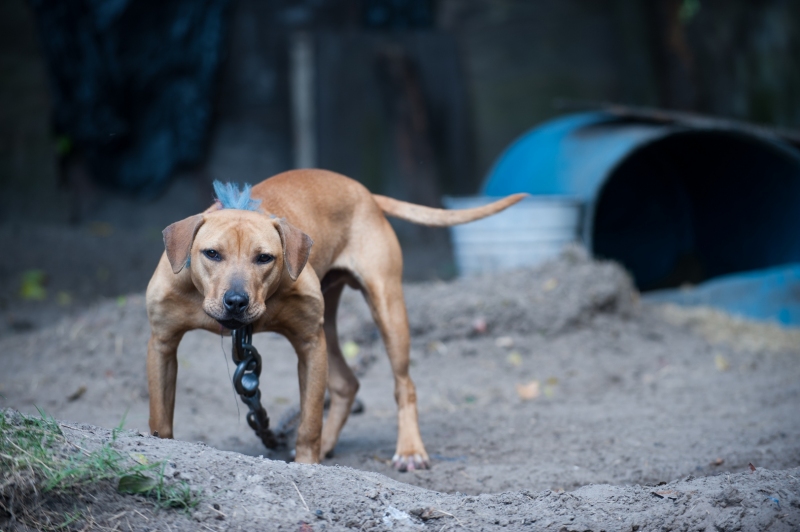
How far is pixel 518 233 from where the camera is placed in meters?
6.97

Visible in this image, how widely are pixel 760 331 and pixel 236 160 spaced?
6534 millimetres

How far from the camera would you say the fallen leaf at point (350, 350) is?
577cm

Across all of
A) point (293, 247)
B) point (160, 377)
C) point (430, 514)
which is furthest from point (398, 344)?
point (430, 514)

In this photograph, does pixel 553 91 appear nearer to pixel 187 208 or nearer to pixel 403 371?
pixel 187 208

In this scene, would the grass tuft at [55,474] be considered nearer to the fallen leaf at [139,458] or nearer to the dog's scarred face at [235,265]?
the fallen leaf at [139,458]

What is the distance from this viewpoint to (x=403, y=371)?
154 inches

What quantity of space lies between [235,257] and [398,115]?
7.71 meters

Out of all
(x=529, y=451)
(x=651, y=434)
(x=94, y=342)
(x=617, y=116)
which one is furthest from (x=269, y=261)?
(x=617, y=116)

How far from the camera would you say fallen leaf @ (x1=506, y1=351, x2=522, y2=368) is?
5.78 meters

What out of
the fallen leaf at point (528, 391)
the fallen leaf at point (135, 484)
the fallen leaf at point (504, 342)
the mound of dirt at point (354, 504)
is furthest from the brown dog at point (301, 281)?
the fallen leaf at point (504, 342)

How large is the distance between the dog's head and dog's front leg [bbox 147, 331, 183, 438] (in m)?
0.33

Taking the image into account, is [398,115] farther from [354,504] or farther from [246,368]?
[354,504]

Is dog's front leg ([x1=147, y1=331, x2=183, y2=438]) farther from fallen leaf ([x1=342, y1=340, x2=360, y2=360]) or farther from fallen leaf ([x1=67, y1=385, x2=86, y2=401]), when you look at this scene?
fallen leaf ([x1=342, y1=340, x2=360, y2=360])

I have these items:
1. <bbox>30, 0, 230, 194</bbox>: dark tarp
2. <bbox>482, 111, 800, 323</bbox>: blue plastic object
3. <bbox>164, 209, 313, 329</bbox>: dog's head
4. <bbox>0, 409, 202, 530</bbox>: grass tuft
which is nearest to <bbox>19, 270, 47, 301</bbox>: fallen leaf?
<bbox>30, 0, 230, 194</bbox>: dark tarp
